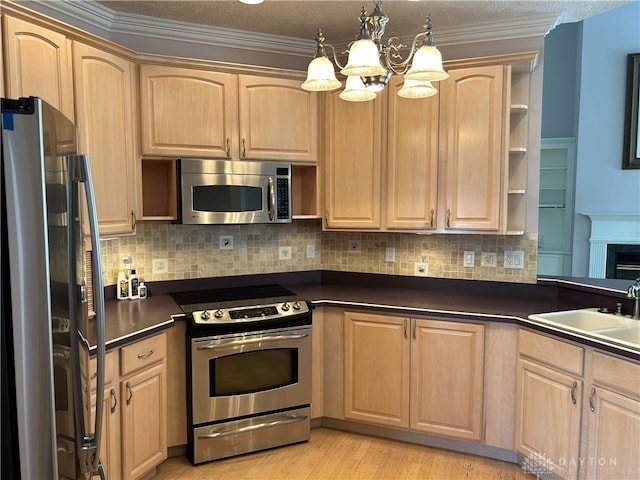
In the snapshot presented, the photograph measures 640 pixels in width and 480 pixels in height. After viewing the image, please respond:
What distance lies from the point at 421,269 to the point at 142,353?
193 centimetres

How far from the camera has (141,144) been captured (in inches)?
110

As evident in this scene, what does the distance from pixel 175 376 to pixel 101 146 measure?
131 cm

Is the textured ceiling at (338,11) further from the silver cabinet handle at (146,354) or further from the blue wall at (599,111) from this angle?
the blue wall at (599,111)

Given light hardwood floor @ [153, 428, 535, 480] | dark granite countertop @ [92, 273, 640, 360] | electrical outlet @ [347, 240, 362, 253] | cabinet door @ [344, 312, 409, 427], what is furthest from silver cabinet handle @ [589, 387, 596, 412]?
electrical outlet @ [347, 240, 362, 253]

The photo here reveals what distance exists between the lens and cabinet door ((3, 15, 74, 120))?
1997 millimetres

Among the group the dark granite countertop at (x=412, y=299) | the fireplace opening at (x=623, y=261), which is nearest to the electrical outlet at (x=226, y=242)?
the dark granite countertop at (x=412, y=299)

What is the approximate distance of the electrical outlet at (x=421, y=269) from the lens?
3406 mm

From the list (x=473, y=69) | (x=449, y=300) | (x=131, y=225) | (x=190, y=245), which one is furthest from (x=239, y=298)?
(x=473, y=69)

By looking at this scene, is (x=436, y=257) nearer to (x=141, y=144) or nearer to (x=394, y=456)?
(x=394, y=456)

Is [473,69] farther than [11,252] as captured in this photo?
Yes

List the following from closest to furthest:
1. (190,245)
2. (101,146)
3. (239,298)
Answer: (101,146) → (239,298) → (190,245)

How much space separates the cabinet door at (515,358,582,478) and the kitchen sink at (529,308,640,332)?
268mm

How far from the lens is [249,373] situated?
2.84m

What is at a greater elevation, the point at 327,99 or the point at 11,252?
the point at 327,99
